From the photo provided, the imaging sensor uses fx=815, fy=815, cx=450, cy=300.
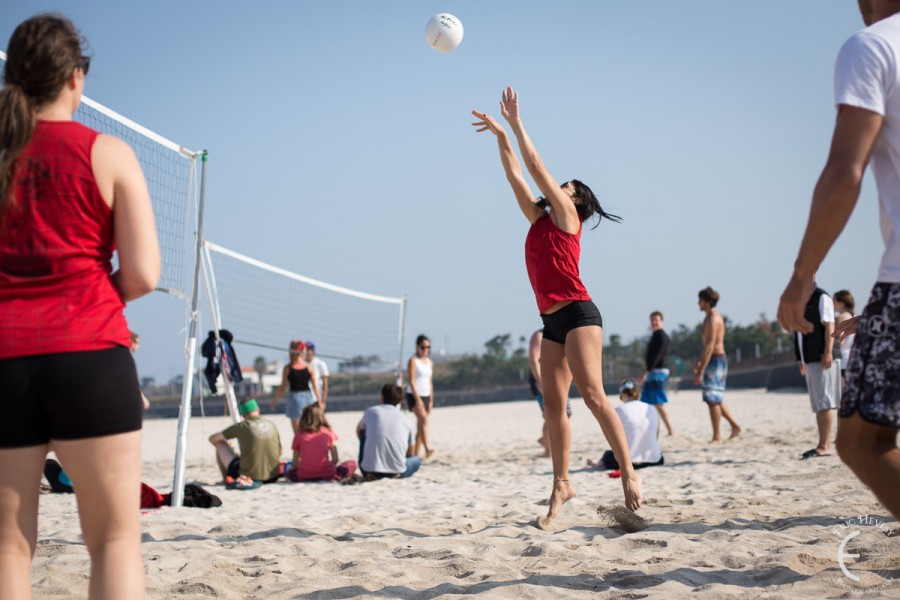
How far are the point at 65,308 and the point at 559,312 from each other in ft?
8.31

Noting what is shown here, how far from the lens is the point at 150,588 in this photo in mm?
2895

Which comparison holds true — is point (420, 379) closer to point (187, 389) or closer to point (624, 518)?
point (187, 389)

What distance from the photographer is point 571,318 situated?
373cm

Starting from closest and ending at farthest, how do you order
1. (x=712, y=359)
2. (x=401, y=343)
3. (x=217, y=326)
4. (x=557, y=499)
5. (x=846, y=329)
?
(x=846, y=329)
(x=557, y=499)
(x=217, y=326)
(x=712, y=359)
(x=401, y=343)

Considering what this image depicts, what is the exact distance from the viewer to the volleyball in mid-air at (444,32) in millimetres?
5512

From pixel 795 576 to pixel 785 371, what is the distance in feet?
85.6

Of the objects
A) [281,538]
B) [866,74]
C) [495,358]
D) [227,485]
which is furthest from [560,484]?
[495,358]

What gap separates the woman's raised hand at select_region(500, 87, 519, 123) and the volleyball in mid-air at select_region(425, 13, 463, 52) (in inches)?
73.8

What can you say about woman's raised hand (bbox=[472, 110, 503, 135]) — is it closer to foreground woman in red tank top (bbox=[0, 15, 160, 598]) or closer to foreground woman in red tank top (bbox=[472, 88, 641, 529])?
foreground woman in red tank top (bbox=[472, 88, 641, 529])

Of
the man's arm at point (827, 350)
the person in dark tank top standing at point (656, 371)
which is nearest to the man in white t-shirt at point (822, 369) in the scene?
the man's arm at point (827, 350)

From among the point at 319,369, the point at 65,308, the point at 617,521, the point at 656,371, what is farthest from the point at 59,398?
the point at 319,369

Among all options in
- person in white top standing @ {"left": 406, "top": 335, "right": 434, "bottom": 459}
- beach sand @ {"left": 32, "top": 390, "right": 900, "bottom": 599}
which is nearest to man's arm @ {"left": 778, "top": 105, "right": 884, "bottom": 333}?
beach sand @ {"left": 32, "top": 390, "right": 900, "bottom": 599}

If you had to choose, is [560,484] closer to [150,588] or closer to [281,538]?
[281,538]

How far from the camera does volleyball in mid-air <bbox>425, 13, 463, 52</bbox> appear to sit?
5.51m
